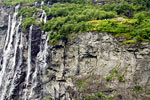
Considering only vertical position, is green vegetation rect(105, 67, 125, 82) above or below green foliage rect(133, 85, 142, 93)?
above

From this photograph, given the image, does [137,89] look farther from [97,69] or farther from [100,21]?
[100,21]

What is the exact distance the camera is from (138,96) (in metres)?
20.7

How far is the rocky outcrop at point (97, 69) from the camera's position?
21.3 metres

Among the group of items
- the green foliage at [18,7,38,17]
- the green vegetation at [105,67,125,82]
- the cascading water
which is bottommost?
the cascading water

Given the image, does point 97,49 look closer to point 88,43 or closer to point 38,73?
point 88,43

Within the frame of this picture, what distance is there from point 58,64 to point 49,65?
1444 millimetres

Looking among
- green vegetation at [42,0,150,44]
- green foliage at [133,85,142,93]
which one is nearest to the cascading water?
green vegetation at [42,0,150,44]

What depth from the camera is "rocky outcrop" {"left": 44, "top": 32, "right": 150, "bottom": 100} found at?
21312mm

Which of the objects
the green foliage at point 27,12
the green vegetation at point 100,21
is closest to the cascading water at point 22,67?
the green vegetation at point 100,21

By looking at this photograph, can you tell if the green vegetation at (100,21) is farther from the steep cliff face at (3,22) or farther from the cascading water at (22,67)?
the steep cliff face at (3,22)

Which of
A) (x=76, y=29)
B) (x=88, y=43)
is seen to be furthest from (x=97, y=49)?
(x=76, y=29)

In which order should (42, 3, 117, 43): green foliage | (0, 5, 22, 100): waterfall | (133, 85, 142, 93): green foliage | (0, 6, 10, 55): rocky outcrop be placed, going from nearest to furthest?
(133, 85, 142, 93): green foliage < (42, 3, 117, 43): green foliage < (0, 5, 22, 100): waterfall < (0, 6, 10, 55): rocky outcrop

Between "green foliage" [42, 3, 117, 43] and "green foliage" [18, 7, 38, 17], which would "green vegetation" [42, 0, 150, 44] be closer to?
"green foliage" [42, 3, 117, 43]

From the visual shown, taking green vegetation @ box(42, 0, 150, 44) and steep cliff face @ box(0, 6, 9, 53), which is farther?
steep cliff face @ box(0, 6, 9, 53)
